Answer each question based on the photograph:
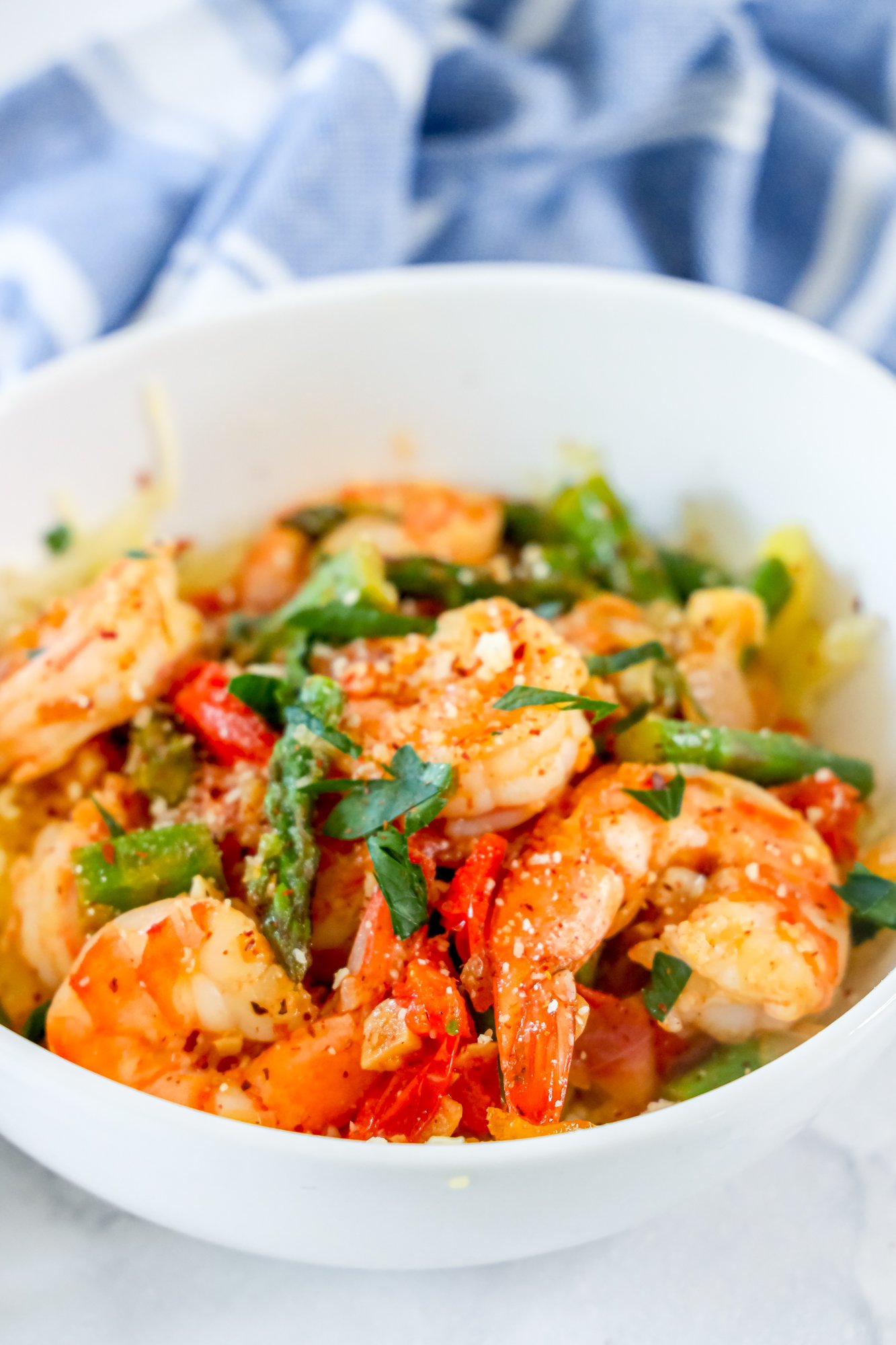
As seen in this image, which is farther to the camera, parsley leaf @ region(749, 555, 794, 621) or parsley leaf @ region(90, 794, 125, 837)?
parsley leaf @ region(749, 555, 794, 621)

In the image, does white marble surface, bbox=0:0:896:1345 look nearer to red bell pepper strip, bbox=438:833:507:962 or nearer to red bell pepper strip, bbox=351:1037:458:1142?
red bell pepper strip, bbox=351:1037:458:1142

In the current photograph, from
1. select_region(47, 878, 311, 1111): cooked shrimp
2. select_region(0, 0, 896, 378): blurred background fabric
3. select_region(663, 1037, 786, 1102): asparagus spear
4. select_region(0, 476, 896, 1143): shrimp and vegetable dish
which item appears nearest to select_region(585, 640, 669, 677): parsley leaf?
select_region(0, 476, 896, 1143): shrimp and vegetable dish

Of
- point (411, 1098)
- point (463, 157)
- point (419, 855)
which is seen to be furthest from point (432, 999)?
point (463, 157)

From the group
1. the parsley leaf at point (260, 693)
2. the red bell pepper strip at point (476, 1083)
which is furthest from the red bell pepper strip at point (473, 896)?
the parsley leaf at point (260, 693)

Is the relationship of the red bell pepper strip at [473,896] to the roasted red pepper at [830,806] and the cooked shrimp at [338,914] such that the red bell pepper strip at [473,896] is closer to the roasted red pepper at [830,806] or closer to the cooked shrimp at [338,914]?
the cooked shrimp at [338,914]

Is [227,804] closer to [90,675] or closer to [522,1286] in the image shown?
[90,675]
